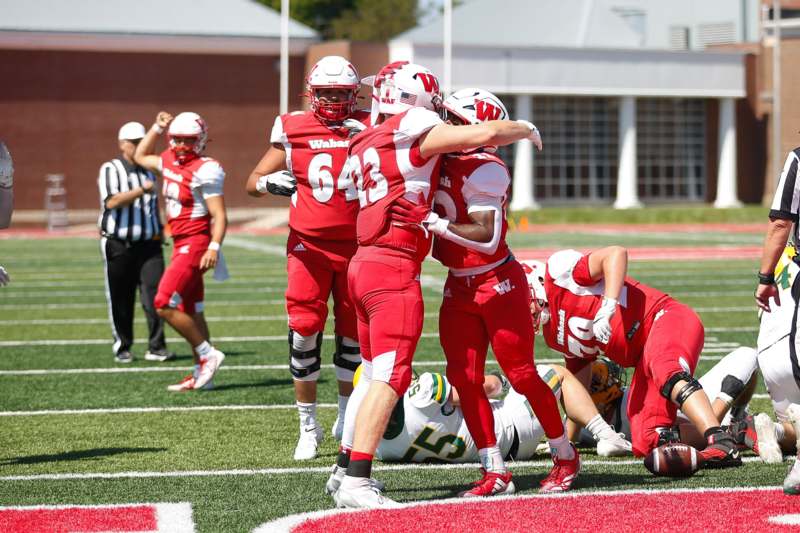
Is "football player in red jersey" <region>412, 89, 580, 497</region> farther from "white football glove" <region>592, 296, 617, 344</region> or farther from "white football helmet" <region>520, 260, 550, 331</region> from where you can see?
"white football helmet" <region>520, 260, 550, 331</region>

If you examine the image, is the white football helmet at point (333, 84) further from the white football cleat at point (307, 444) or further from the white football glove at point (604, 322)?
the white football glove at point (604, 322)

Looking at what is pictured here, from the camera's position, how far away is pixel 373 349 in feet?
18.4

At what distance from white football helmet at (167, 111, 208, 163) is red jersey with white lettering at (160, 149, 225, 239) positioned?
0.18 ft

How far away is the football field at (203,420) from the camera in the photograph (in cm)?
596

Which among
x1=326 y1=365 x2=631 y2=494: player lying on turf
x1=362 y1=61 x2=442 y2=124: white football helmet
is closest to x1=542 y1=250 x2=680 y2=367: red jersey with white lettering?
x1=326 y1=365 x2=631 y2=494: player lying on turf

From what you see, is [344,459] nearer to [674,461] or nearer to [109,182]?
[674,461]

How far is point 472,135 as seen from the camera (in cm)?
541

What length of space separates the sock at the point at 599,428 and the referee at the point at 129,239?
531 cm

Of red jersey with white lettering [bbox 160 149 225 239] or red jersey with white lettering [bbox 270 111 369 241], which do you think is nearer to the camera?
red jersey with white lettering [bbox 270 111 369 241]

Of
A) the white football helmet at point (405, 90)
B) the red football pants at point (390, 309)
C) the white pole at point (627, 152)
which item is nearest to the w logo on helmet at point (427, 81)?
the white football helmet at point (405, 90)

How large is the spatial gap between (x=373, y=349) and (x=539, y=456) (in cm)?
165

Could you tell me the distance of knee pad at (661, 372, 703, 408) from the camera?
634 centimetres

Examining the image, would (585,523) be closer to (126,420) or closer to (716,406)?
(716,406)

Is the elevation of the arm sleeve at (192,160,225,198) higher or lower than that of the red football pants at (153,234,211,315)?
higher
